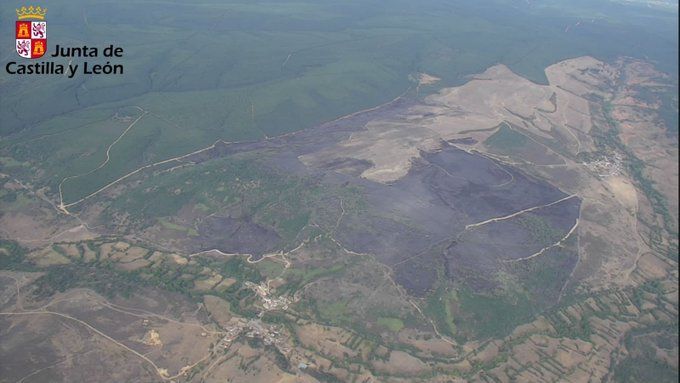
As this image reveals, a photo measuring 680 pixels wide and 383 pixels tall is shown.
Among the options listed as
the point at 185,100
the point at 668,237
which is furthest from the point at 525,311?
the point at 185,100

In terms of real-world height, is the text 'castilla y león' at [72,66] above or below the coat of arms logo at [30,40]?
below

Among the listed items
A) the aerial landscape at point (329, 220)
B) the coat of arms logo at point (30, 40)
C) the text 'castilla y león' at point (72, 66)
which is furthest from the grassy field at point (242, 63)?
the coat of arms logo at point (30, 40)

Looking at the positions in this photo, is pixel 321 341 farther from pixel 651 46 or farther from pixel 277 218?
pixel 651 46

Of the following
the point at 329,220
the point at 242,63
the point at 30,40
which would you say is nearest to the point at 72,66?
the point at 30,40

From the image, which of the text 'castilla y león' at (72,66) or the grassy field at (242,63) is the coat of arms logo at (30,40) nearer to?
the text 'castilla y león' at (72,66)

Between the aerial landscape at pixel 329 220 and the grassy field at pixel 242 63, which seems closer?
the aerial landscape at pixel 329 220

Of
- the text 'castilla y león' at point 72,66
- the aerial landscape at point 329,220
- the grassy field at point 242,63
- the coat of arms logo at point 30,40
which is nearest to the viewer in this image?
the aerial landscape at point 329,220
